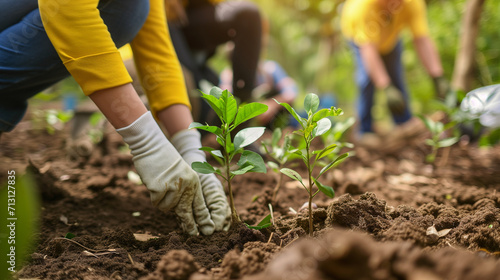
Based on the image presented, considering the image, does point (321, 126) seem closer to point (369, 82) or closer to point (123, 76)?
point (123, 76)

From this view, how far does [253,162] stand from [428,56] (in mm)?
2606

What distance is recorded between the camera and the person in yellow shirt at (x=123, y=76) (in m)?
0.87

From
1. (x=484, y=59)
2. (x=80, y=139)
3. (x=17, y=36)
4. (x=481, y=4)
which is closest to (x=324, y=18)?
(x=484, y=59)

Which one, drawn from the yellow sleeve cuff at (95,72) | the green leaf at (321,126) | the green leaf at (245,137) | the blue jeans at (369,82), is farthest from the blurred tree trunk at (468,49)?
the yellow sleeve cuff at (95,72)

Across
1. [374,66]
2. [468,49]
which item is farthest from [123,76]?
[374,66]

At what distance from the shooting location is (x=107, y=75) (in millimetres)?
884

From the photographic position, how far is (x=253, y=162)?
870mm

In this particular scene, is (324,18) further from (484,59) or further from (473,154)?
(473,154)

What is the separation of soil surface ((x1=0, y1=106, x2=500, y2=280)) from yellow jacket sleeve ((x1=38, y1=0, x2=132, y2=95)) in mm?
401

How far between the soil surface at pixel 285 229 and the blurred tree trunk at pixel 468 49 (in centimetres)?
57

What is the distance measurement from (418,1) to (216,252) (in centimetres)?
286

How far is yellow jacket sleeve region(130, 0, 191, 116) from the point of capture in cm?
117

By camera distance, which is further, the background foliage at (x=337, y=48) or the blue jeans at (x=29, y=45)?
the background foliage at (x=337, y=48)

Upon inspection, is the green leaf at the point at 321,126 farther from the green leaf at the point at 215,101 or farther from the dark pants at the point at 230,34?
the dark pants at the point at 230,34
